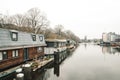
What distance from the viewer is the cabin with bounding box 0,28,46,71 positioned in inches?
600

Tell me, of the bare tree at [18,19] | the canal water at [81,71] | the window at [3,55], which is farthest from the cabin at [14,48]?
the bare tree at [18,19]

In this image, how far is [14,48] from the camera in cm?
1691

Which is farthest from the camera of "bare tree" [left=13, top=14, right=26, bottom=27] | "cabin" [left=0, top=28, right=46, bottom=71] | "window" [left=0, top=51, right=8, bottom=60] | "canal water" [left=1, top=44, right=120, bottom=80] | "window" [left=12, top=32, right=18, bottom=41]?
"bare tree" [left=13, top=14, right=26, bottom=27]

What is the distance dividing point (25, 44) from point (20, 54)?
1885mm

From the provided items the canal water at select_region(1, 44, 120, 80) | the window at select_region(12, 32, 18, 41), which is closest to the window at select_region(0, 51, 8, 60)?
the window at select_region(12, 32, 18, 41)

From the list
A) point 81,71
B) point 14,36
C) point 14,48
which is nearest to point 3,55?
point 14,48

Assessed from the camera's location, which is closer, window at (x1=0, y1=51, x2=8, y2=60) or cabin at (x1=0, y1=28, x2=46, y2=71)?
window at (x1=0, y1=51, x2=8, y2=60)

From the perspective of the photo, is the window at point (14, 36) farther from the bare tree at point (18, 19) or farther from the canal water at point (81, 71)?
the bare tree at point (18, 19)

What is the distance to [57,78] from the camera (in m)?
18.8

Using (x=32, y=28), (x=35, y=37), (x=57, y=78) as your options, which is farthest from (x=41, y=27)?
(x=57, y=78)

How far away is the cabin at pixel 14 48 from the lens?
15234mm

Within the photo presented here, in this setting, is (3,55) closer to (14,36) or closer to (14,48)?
(14,48)

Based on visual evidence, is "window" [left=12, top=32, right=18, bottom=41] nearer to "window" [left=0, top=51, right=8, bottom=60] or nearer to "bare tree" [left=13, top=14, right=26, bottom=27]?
"window" [left=0, top=51, right=8, bottom=60]

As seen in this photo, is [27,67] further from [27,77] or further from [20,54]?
[20,54]
